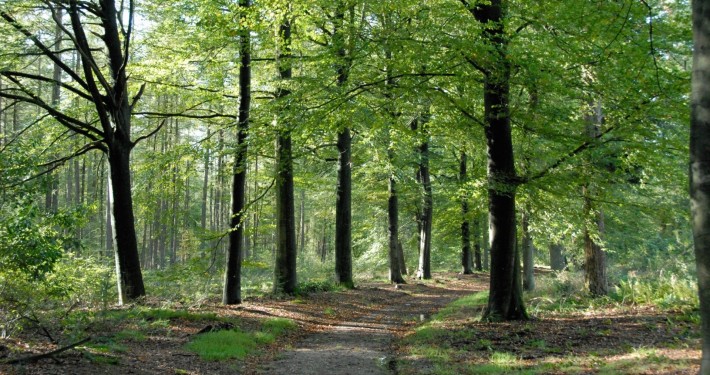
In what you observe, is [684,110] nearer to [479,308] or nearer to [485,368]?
[485,368]

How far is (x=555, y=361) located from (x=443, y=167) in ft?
70.1

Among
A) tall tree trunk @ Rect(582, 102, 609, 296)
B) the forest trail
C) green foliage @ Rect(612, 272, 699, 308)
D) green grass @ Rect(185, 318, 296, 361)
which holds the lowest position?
the forest trail

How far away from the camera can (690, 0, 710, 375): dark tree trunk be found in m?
3.96

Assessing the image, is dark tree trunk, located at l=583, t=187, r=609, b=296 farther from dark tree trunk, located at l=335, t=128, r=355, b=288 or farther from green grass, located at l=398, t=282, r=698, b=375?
dark tree trunk, located at l=335, t=128, r=355, b=288

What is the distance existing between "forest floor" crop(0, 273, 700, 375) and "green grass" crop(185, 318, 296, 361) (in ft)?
0.55

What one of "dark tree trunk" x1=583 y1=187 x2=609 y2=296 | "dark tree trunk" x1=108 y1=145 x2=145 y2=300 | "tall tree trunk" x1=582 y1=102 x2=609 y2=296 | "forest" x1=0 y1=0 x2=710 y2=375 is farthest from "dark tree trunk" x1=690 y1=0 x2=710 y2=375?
"dark tree trunk" x1=108 y1=145 x2=145 y2=300

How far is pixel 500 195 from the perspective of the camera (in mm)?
10289

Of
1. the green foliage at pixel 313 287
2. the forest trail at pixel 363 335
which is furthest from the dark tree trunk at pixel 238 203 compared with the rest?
the green foliage at pixel 313 287

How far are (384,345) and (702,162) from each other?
7.40m

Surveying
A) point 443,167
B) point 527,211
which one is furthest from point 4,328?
point 443,167

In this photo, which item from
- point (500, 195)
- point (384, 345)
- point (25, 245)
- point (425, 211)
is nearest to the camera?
point (25, 245)

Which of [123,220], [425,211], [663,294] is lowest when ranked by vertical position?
[663,294]

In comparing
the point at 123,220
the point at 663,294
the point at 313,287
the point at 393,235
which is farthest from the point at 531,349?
the point at 393,235

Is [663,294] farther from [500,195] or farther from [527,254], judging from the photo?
[527,254]
